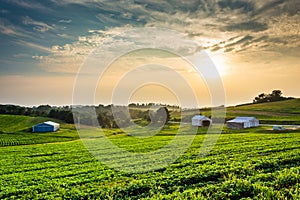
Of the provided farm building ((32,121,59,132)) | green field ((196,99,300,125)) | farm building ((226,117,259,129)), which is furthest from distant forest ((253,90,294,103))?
farm building ((32,121,59,132))

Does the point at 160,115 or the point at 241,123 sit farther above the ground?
the point at 160,115

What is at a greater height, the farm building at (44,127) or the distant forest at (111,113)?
the distant forest at (111,113)

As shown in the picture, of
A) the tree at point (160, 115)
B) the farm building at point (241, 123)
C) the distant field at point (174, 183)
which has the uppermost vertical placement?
the tree at point (160, 115)

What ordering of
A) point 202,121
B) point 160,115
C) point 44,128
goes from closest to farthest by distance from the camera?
point 160,115 → point 202,121 → point 44,128

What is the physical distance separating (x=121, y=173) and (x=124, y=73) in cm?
853

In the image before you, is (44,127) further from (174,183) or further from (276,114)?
(276,114)

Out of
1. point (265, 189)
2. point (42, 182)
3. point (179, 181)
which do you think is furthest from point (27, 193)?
point (265, 189)

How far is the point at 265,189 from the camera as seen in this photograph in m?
11.6

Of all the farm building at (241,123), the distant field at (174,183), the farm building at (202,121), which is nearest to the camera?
the distant field at (174,183)

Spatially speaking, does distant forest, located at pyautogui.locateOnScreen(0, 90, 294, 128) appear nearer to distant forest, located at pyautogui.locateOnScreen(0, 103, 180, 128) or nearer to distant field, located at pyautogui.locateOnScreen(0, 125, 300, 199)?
distant forest, located at pyautogui.locateOnScreen(0, 103, 180, 128)

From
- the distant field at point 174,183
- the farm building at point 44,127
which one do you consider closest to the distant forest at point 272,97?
the farm building at point 44,127

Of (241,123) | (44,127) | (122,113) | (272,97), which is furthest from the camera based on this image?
(272,97)

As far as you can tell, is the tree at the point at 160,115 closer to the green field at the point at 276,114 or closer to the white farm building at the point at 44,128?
the green field at the point at 276,114

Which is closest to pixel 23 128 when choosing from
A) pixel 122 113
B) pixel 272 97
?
pixel 122 113
